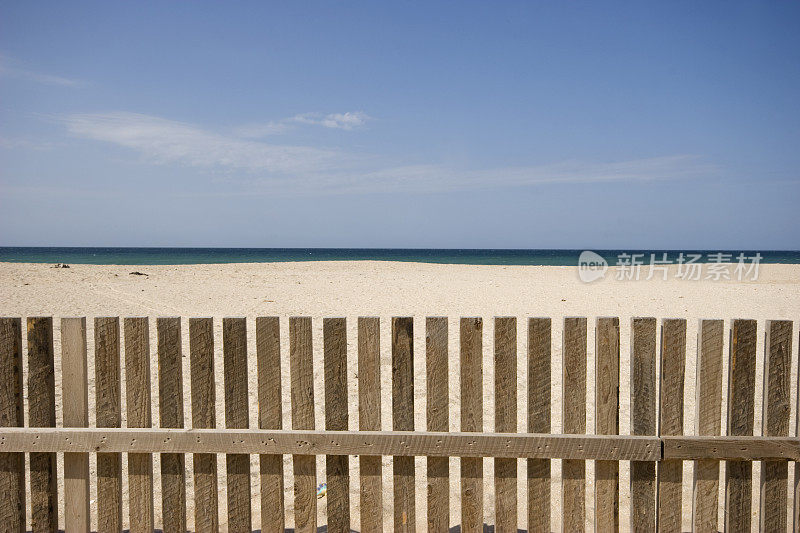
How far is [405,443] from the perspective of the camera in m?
2.37

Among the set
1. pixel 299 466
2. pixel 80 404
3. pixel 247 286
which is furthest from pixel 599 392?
pixel 247 286

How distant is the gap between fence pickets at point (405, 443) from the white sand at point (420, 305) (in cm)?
83

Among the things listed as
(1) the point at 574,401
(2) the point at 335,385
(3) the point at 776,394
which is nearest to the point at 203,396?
(2) the point at 335,385

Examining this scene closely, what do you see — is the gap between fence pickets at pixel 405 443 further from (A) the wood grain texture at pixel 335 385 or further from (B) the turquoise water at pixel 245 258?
(B) the turquoise water at pixel 245 258

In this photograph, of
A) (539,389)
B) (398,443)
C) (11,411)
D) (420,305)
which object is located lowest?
(420,305)

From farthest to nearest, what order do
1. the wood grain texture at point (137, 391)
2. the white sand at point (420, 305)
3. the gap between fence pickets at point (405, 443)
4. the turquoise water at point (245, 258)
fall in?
the turquoise water at point (245, 258) < the white sand at point (420, 305) < the wood grain texture at point (137, 391) < the gap between fence pickets at point (405, 443)

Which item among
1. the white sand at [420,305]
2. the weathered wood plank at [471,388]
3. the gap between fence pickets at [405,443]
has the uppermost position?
the weathered wood plank at [471,388]

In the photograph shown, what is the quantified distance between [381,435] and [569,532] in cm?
101

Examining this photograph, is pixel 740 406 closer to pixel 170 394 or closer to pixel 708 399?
pixel 708 399

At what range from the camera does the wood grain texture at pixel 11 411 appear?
247 cm

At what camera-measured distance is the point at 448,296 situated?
14016 mm

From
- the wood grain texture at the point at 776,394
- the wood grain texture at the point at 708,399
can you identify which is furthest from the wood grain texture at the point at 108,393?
the wood grain texture at the point at 776,394

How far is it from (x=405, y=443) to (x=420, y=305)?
9481 millimetres

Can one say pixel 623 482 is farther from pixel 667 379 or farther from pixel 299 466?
pixel 299 466
